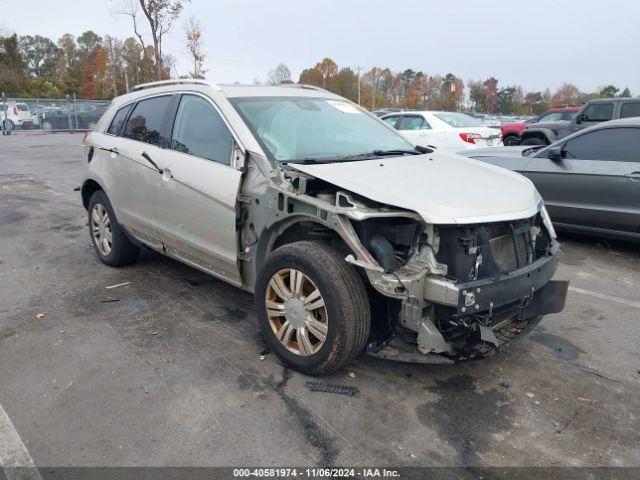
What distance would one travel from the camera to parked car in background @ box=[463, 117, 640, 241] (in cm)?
595

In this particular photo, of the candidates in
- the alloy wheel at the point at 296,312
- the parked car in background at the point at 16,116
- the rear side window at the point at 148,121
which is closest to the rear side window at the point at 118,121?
the rear side window at the point at 148,121

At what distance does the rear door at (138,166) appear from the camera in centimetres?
461

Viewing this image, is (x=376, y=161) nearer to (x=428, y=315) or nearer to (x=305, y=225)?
(x=305, y=225)

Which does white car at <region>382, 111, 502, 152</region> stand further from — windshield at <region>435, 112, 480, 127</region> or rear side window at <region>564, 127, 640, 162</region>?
rear side window at <region>564, 127, 640, 162</region>

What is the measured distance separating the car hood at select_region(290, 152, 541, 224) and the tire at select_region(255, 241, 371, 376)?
1.55ft

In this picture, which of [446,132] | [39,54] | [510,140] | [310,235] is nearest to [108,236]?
[310,235]

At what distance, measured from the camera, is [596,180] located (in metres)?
6.20

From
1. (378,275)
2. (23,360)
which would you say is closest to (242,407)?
(378,275)

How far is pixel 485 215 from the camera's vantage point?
3049 mm

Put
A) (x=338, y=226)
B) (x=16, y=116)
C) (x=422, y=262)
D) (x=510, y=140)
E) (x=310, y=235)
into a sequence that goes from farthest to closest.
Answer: (x=16, y=116)
(x=510, y=140)
(x=310, y=235)
(x=338, y=226)
(x=422, y=262)

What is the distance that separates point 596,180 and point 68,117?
28.0 metres

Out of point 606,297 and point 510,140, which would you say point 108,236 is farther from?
point 510,140

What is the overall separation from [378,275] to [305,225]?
754 mm

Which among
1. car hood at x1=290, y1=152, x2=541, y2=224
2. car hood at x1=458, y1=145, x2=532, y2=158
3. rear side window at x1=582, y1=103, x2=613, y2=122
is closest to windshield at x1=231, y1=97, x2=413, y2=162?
car hood at x1=290, y1=152, x2=541, y2=224
